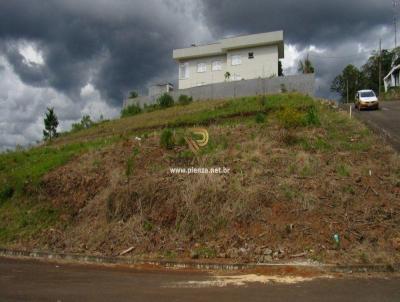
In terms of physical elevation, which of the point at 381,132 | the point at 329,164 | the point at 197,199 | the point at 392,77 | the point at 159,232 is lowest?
the point at 159,232

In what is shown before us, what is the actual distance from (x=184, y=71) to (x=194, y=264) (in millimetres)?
32480

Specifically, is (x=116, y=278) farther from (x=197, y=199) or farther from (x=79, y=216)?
(x=79, y=216)

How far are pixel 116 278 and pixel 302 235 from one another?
4615 mm

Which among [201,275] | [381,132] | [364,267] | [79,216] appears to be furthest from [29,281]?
[381,132]

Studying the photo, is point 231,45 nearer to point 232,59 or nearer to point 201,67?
point 232,59

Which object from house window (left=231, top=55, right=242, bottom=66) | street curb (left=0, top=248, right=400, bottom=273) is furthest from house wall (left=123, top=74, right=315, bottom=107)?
street curb (left=0, top=248, right=400, bottom=273)

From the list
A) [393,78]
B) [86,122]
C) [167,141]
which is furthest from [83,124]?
[393,78]

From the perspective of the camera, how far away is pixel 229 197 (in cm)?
1113

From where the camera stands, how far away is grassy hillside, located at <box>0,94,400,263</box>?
9.77 m

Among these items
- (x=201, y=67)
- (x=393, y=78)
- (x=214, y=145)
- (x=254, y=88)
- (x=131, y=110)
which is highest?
(x=393, y=78)

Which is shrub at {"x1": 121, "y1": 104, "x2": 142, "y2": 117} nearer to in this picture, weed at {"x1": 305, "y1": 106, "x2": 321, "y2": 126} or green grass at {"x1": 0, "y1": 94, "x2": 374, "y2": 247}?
green grass at {"x1": 0, "y1": 94, "x2": 374, "y2": 247}

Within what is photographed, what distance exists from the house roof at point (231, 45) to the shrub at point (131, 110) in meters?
9.39

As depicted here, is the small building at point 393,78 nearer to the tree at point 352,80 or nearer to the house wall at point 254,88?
the tree at point 352,80

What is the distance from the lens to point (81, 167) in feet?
50.6
